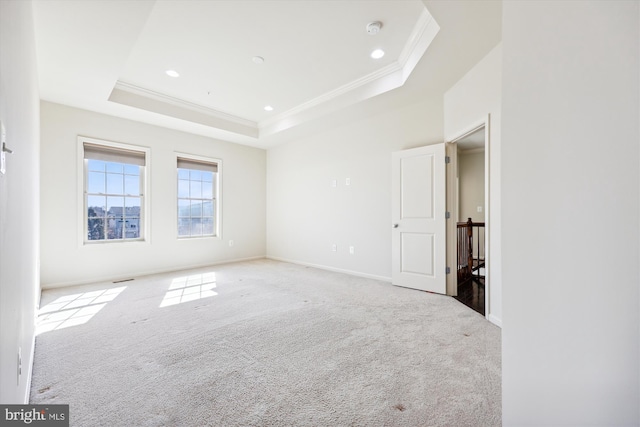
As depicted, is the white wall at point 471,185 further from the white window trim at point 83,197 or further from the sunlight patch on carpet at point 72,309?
the sunlight patch on carpet at point 72,309

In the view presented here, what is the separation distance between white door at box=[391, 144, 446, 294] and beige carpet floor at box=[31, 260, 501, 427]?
14.5 inches

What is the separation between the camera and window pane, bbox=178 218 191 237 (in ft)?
17.2

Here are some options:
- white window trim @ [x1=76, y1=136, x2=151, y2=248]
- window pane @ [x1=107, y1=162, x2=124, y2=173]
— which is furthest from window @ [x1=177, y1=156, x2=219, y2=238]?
window pane @ [x1=107, y1=162, x2=124, y2=173]

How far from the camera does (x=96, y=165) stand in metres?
4.32

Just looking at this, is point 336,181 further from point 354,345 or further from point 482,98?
point 354,345

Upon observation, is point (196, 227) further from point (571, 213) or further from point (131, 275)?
point (571, 213)

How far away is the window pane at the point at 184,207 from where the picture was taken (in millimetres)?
5262

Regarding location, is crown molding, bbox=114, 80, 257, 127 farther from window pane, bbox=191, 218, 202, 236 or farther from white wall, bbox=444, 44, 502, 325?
white wall, bbox=444, 44, 502, 325

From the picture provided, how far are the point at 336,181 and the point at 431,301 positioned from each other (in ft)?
8.46

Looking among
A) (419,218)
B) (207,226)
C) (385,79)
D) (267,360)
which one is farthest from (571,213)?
(207,226)

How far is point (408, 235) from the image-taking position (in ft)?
12.8

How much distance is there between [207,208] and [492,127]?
5.07 metres

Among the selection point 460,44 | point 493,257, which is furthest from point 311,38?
point 493,257

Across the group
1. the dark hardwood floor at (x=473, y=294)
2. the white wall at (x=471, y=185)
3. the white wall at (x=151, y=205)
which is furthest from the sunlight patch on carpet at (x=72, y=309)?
the white wall at (x=471, y=185)
